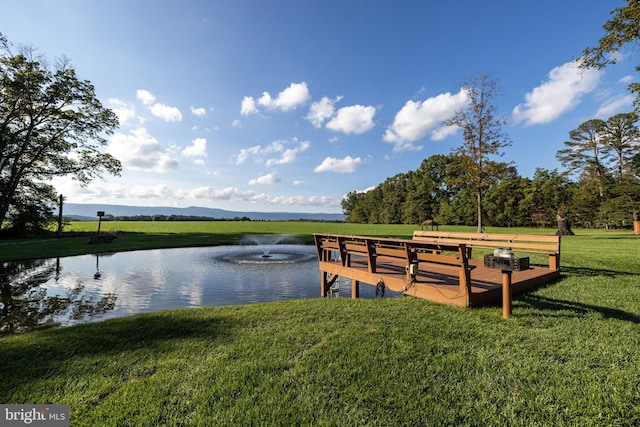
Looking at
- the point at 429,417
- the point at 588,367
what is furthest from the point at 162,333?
the point at 588,367

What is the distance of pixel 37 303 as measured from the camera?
725cm

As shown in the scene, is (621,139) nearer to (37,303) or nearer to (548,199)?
(548,199)

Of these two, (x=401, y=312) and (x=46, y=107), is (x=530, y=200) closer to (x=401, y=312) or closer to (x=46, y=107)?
(x=401, y=312)

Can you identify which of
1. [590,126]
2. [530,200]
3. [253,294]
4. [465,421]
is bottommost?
[253,294]

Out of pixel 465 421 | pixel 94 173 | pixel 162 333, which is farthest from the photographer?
pixel 94 173

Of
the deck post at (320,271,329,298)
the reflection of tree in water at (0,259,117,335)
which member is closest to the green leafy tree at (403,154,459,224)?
the deck post at (320,271,329,298)

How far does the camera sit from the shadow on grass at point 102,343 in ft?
11.3

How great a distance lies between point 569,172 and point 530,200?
8092mm

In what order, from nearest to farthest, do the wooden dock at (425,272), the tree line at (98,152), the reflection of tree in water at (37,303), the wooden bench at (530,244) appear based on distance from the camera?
1. the wooden dock at (425,272)
2. the reflection of tree in water at (37,303)
3. the wooden bench at (530,244)
4. the tree line at (98,152)

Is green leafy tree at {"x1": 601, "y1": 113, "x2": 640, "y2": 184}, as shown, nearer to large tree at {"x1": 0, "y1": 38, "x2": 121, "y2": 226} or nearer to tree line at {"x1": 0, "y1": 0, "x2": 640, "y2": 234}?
tree line at {"x1": 0, "y1": 0, "x2": 640, "y2": 234}

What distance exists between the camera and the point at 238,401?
8.87 feet

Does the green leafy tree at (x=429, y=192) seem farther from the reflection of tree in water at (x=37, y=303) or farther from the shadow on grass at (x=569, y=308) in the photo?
the reflection of tree in water at (x=37, y=303)

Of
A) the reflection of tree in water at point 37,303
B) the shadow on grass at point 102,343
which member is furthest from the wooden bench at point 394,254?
the reflection of tree in water at point 37,303

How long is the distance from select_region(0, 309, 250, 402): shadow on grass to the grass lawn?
0.03 metres
